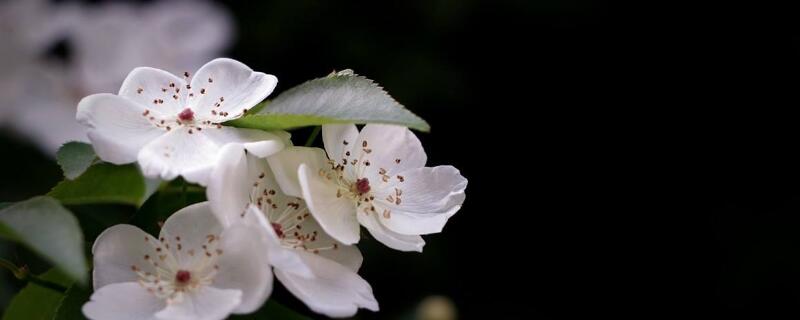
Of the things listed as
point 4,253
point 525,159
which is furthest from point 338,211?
point 525,159

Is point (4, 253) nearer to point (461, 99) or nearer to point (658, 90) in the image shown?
point (461, 99)

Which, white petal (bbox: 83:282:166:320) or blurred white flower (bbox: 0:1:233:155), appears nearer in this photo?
white petal (bbox: 83:282:166:320)

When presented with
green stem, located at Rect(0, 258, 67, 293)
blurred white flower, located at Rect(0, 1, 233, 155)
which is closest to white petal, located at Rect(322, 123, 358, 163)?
green stem, located at Rect(0, 258, 67, 293)

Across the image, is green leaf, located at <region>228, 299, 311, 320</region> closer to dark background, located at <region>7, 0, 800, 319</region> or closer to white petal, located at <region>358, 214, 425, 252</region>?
white petal, located at <region>358, 214, 425, 252</region>

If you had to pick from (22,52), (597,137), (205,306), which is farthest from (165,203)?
(597,137)

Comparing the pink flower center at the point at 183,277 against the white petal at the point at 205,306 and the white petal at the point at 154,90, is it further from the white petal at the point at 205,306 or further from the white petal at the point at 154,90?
the white petal at the point at 154,90

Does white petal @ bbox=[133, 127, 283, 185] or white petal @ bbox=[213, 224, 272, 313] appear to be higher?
white petal @ bbox=[133, 127, 283, 185]
